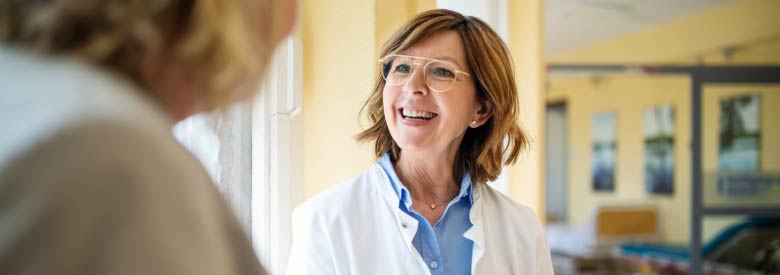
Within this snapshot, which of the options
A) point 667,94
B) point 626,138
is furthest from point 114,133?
point 626,138

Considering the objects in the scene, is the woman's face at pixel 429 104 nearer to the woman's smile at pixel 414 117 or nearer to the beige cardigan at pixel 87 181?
the woman's smile at pixel 414 117

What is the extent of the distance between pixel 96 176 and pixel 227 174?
44.5 inches

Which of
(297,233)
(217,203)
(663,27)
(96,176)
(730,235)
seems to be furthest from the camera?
(663,27)

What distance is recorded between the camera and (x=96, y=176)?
399 millimetres

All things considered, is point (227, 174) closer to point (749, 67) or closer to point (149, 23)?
point (149, 23)

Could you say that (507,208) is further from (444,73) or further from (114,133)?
(114,133)

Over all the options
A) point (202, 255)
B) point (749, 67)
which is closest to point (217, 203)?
point (202, 255)

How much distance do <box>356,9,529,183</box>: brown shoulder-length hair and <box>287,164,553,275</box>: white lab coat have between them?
94 mm

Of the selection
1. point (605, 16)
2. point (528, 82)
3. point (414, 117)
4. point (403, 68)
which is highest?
point (605, 16)

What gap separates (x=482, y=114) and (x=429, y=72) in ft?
0.64

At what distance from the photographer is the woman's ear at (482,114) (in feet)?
5.41

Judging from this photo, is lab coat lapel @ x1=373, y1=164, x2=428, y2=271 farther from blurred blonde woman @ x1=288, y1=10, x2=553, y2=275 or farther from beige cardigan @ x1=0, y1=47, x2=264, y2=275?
beige cardigan @ x1=0, y1=47, x2=264, y2=275

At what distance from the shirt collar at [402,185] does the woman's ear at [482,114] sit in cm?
12

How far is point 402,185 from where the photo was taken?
1526mm
